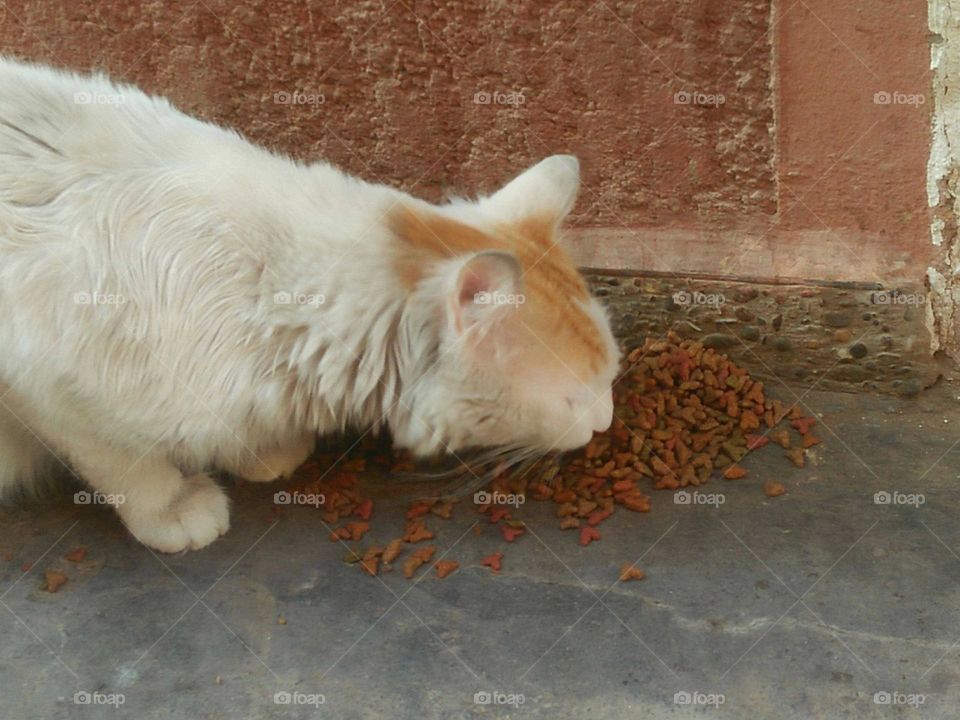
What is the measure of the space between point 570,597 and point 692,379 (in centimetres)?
95

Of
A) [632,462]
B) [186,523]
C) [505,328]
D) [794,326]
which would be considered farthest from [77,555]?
[794,326]

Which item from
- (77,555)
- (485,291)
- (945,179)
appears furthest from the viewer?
(945,179)

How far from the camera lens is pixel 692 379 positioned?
321 centimetres

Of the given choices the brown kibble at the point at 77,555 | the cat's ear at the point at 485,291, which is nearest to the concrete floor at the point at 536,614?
the brown kibble at the point at 77,555

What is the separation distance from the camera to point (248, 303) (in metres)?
2.31

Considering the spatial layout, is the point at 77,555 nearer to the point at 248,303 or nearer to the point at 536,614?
the point at 248,303

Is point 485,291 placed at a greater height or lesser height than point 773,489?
greater

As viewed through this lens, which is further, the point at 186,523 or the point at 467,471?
the point at 467,471

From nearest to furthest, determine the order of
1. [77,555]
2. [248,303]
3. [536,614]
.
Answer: [248,303]
[536,614]
[77,555]

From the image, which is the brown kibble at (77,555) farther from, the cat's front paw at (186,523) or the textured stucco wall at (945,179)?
the textured stucco wall at (945,179)

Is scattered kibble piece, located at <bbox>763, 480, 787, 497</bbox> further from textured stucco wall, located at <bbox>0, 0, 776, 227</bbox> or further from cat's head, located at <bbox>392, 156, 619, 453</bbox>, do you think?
textured stucco wall, located at <bbox>0, 0, 776, 227</bbox>

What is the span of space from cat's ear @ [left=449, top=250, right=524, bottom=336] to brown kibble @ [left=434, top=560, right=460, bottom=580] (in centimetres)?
76

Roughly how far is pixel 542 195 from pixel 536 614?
1.01 meters

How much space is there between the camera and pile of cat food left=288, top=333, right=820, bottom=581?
2.79 metres
